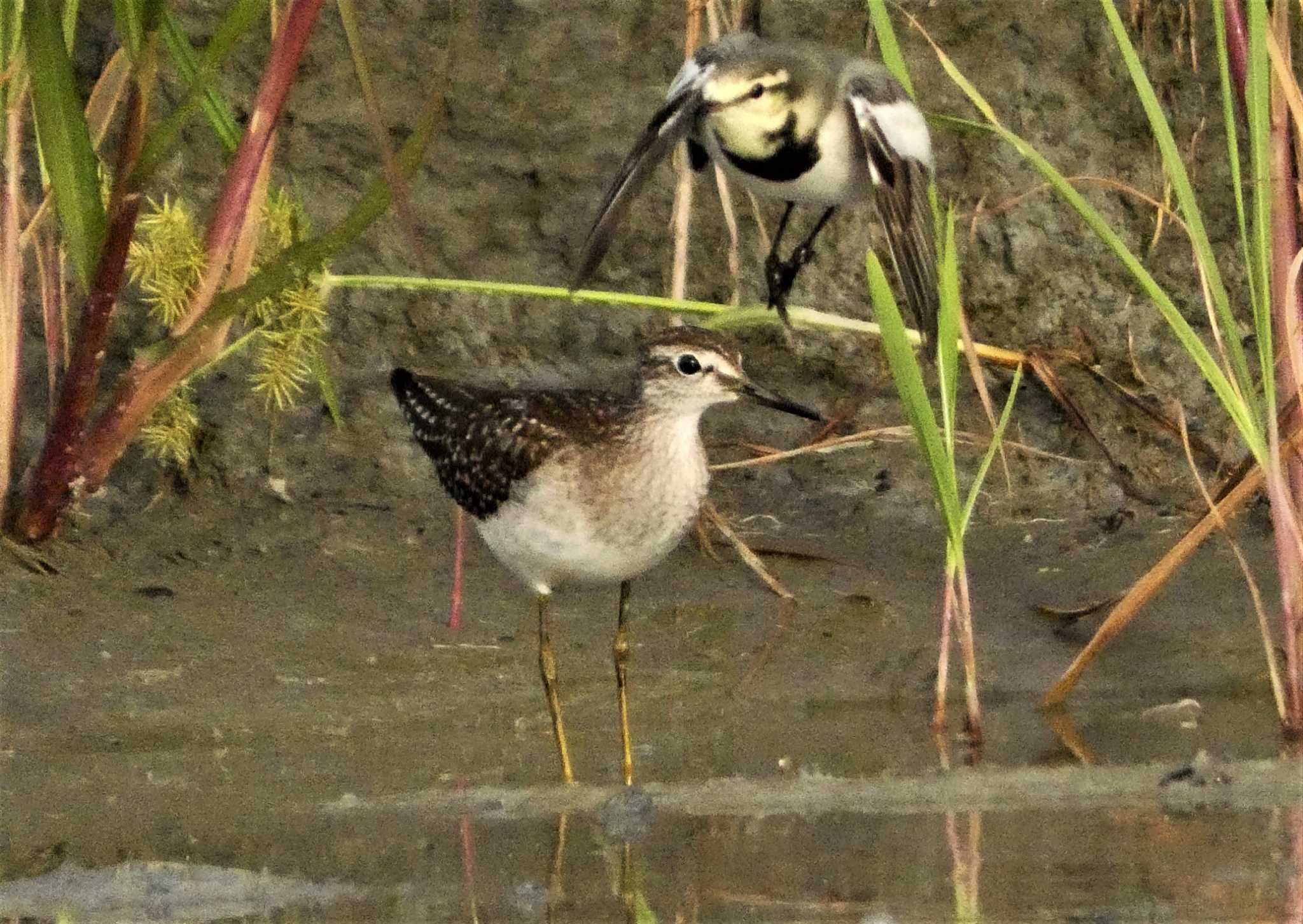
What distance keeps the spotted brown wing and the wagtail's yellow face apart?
71cm

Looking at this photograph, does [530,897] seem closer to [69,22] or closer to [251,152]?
[251,152]

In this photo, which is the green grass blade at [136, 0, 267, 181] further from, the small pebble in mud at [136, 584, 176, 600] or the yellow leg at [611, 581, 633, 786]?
the yellow leg at [611, 581, 633, 786]

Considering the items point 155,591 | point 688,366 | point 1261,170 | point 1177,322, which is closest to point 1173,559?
point 1177,322

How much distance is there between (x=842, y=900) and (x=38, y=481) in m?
2.60

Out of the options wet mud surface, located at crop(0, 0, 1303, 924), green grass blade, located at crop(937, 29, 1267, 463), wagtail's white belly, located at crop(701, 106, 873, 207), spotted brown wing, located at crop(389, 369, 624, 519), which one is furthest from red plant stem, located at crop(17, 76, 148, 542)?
green grass blade, located at crop(937, 29, 1267, 463)

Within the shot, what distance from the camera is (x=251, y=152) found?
5.49 m

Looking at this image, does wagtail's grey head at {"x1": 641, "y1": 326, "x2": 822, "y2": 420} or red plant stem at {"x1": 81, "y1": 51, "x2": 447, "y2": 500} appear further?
wagtail's grey head at {"x1": 641, "y1": 326, "x2": 822, "y2": 420}

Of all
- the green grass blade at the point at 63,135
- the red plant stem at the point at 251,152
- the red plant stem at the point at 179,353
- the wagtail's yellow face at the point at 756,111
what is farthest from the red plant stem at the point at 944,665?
the green grass blade at the point at 63,135

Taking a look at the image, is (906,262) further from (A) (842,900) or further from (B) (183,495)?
(B) (183,495)

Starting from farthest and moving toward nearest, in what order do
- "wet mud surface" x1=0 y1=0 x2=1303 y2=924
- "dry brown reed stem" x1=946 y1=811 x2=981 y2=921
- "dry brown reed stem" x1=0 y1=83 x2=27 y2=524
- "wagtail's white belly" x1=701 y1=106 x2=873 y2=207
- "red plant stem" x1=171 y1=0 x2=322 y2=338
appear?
1. "dry brown reed stem" x1=0 y1=83 x2=27 y2=524
2. "wagtail's white belly" x1=701 y1=106 x2=873 y2=207
3. "red plant stem" x1=171 y1=0 x2=322 y2=338
4. "wet mud surface" x1=0 y1=0 x2=1303 y2=924
5. "dry brown reed stem" x1=946 y1=811 x2=981 y2=921

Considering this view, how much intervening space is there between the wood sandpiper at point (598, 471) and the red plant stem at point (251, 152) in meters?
0.70

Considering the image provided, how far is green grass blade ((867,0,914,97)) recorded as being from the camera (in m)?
4.89

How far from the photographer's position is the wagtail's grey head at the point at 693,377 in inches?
222

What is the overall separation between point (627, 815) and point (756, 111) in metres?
1.64
